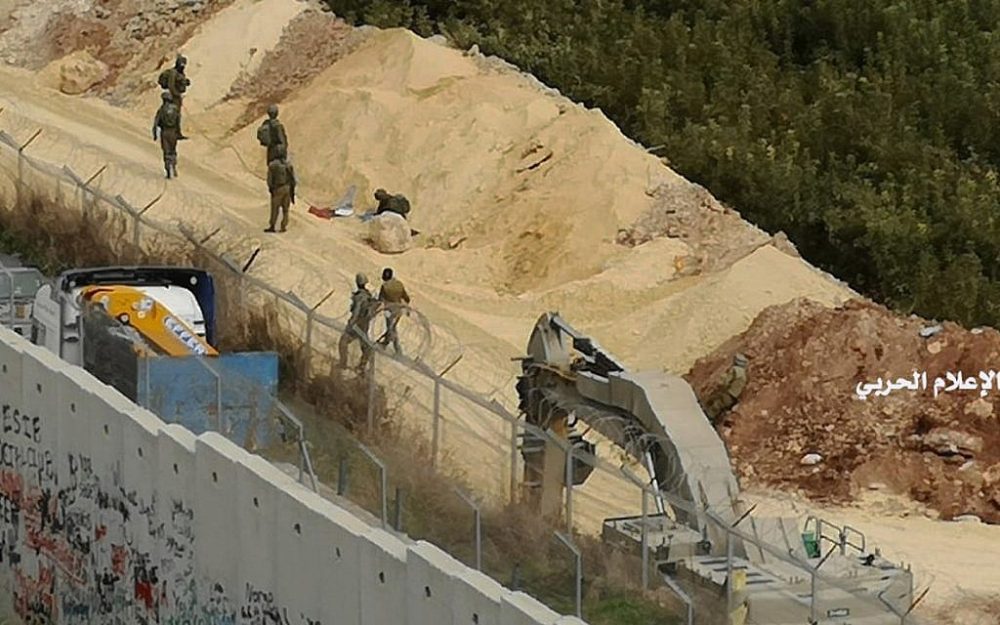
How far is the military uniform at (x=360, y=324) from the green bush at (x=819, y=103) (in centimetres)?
1179

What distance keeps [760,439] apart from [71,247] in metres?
8.94

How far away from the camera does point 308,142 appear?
126 feet

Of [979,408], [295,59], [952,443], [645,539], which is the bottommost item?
[952,443]

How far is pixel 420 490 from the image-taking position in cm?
1722

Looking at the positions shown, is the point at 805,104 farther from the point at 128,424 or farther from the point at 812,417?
the point at 128,424

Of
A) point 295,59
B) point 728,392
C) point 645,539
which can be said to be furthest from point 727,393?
point 295,59

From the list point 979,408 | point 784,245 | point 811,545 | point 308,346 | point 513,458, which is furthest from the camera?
point 784,245

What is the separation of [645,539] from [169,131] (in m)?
19.3

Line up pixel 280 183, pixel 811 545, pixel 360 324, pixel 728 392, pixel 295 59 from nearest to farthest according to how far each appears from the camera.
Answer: pixel 811 545 < pixel 360 324 < pixel 728 392 < pixel 280 183 < pixel 295 59

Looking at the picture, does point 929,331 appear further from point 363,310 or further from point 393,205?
point 393,205

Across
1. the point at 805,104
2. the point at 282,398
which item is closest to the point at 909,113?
the point at 805,104

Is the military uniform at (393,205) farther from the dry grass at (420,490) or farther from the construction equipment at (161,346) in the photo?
the construction equipment at (161,346)

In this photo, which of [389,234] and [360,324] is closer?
[360,324]

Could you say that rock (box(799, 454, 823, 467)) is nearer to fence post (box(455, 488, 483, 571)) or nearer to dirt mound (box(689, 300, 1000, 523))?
dirt mound (box(689, 300, 1000, 523))
